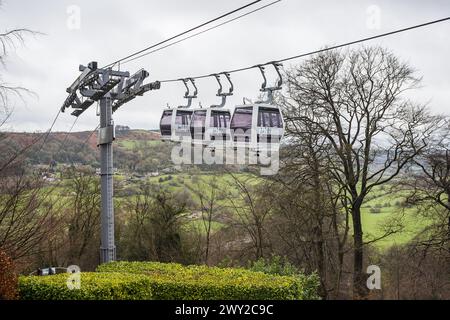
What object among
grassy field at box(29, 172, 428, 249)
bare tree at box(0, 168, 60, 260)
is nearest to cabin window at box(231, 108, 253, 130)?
bare tree at box(0, 168, 60, 260)

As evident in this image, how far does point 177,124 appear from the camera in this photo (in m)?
14.9

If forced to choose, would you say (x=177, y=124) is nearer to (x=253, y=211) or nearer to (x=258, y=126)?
(x=258, y=126)

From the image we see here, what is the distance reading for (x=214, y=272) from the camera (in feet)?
46.5

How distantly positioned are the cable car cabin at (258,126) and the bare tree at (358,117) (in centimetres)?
1054

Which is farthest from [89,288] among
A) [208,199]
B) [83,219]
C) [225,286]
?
[208,199]

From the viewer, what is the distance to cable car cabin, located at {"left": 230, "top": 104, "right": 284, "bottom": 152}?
12.0 meters

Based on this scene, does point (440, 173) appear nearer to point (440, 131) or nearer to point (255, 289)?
point (440, 131)

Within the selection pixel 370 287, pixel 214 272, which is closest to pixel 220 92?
pixel 214 272

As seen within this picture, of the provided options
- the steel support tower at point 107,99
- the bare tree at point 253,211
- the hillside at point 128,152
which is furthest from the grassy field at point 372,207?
the steel support tower at point 107,99

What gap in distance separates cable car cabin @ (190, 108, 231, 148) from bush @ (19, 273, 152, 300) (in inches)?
153

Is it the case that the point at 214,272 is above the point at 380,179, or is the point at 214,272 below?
below

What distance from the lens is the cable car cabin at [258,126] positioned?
473 inches
